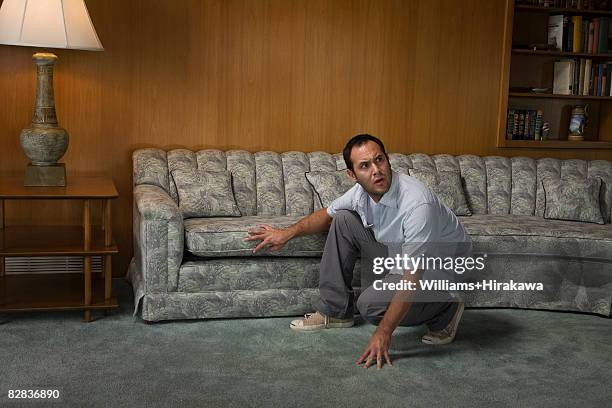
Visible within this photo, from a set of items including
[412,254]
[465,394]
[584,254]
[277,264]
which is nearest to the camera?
[465,394]

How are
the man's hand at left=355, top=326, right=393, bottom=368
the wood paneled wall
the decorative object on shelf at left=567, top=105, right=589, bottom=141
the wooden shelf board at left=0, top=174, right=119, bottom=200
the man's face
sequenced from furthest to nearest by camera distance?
the decorative object on shelf at left=567, top=105, right=589, bottom=141
the wood paneled wall
the wooden shelf board at left=0, top=174, right=119, bottom=200
the man's face
the man's hand at left=355, top=326, right=393, bottom=368

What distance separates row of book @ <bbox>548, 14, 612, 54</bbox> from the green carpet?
2.03 meters

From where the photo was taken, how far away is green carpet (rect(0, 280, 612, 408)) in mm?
2678

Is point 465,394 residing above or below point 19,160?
below

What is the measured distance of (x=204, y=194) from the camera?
3.98 meters

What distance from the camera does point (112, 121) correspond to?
→ 172 inches

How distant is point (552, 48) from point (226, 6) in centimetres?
215

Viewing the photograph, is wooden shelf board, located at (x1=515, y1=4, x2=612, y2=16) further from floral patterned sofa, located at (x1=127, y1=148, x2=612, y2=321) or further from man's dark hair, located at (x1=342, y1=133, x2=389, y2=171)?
man's dark hair, located at (x1=342, y1=133, x2=389, y2=171)

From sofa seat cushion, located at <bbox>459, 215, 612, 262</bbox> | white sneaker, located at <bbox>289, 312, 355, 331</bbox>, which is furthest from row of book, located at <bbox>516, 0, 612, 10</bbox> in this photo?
white sneaker, located at <bbox>289, 312, 355, 331</bbox>

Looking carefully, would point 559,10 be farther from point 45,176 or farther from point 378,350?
point 45,176

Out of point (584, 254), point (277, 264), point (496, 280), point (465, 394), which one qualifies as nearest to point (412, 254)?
point (465, 394)

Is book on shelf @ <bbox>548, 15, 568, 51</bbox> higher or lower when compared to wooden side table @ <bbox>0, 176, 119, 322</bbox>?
higher

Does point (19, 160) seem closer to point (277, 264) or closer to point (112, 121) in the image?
point (112, 121)

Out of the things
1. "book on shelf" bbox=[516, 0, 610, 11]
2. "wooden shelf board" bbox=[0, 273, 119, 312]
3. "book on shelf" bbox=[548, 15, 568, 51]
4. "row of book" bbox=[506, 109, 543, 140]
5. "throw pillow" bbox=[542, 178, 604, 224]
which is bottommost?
"wooden shelf board" bbox=[0, 273, 119, 312]
